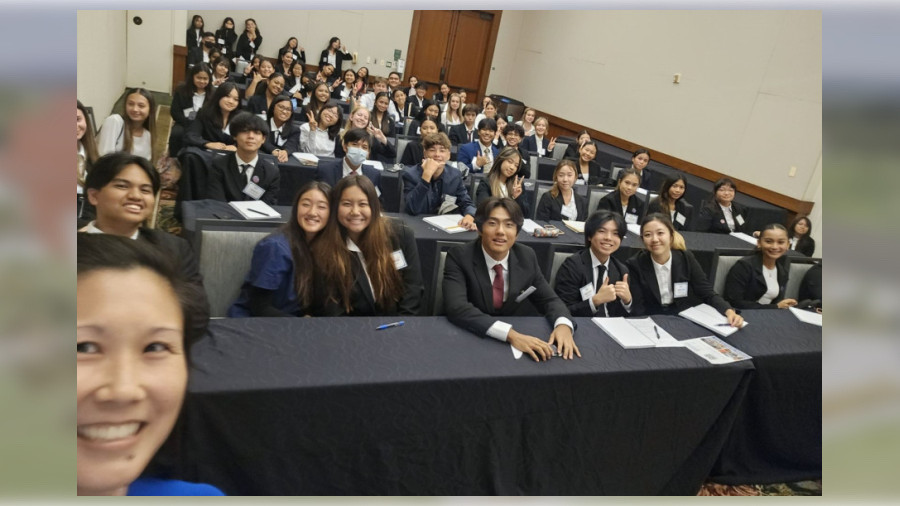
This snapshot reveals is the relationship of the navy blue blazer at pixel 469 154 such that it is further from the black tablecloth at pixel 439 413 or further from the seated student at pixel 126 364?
the seated student at pixel 126 364

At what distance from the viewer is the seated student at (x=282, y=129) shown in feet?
15.3

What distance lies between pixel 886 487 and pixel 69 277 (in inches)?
45.3

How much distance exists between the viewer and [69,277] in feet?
1.87

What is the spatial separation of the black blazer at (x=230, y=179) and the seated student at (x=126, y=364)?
8.90 feet

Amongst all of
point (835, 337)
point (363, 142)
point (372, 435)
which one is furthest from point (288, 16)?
point (835, 337)

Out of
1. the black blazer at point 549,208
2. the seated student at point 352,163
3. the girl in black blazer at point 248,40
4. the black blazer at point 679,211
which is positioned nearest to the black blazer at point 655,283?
the black blazer at point 549,208

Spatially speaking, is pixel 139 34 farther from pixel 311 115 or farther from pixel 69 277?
pixel 69 277

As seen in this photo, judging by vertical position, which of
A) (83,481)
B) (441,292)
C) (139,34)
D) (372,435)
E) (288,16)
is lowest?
(372,435)

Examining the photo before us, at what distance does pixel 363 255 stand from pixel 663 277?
1611mm

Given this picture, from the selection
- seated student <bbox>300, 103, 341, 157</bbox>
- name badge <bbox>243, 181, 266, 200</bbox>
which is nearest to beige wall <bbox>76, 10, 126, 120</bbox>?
seated student <bbox>300, 103, 341, 157</bbox>

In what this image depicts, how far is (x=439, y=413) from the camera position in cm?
162

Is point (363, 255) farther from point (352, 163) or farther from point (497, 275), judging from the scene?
point (352, 163)

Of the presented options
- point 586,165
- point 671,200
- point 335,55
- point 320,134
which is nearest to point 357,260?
point 320,134

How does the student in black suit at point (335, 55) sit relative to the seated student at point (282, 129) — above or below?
above
